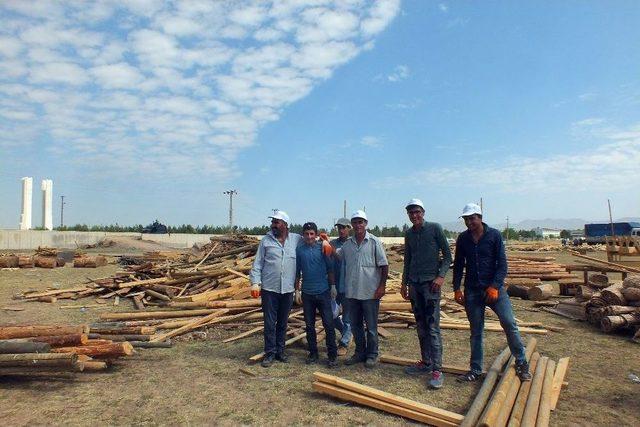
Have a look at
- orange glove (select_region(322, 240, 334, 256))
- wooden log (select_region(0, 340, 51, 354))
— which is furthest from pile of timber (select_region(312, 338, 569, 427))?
wooden log (select_region(0, 340, 51, 354))

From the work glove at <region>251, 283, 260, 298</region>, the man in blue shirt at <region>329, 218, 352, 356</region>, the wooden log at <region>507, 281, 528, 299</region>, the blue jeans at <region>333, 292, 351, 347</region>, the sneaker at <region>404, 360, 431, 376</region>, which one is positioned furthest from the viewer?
the wooden log at <region>507, 281, 528, 299</region>

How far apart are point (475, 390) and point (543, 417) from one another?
0.94m

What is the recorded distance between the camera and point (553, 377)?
199 inches

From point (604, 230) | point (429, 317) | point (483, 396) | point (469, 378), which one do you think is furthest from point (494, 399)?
point (604, 230)

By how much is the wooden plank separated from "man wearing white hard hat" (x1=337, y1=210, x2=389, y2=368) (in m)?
1.19

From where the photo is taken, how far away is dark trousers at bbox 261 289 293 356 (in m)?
6.08

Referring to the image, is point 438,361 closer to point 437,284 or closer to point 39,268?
point 437,284

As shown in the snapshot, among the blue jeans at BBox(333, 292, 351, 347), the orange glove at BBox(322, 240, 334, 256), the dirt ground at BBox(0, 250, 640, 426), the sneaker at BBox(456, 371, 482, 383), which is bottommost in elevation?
the dirt ground at BBox(0, 250, 640, 426)

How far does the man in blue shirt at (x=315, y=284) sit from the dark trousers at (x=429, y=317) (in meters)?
1.18

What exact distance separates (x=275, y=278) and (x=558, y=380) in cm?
361

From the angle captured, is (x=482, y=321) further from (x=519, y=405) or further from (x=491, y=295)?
(x=519, y=405)

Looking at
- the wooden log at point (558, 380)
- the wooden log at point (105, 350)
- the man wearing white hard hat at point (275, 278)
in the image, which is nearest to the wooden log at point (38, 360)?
the wooden log at point (105, 350)

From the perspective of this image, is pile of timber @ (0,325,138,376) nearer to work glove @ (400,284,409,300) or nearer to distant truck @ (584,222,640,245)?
work glove @ (400,284,409,300)

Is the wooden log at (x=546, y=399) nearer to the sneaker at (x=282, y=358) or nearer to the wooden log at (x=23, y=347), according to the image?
the sneaker at (x=282, y=358)
